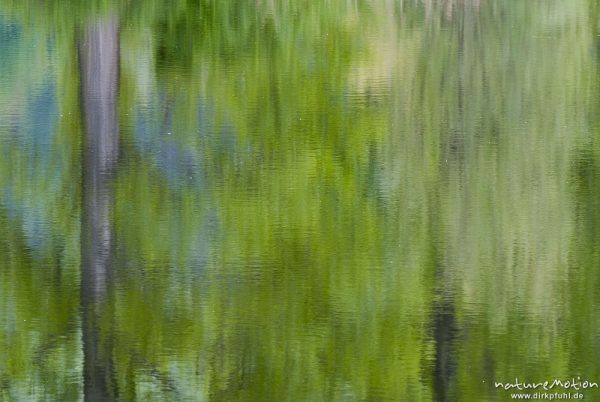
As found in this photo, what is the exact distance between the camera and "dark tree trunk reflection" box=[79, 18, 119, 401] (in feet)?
15.6

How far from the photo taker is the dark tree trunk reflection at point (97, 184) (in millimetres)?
4746

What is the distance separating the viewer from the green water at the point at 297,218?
4.70m

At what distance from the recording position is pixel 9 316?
512cm

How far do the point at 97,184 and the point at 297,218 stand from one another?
52.8 inches

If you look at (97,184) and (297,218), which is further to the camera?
(97,184)

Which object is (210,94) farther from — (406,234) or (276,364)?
(276,364)

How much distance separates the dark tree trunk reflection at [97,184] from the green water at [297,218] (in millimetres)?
18

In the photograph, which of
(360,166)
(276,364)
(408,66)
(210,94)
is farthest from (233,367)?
(408,66)

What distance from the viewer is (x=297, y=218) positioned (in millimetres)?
6086

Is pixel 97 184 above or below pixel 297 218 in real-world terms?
above

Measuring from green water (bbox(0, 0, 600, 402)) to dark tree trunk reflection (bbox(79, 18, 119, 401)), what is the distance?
18mm

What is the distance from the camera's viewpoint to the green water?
4.70 m

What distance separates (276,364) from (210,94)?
4.14 m

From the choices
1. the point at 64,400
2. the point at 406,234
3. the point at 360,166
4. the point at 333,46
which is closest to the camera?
the point at 64,400
